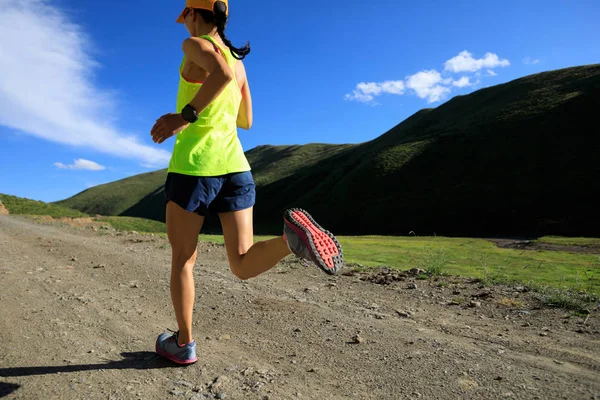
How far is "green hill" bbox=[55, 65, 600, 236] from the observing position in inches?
2163

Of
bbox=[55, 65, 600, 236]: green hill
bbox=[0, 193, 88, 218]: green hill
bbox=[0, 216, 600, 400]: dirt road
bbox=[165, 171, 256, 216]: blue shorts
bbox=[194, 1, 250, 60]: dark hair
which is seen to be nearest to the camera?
bbox=[0, 216, 600, 400]: dirt road

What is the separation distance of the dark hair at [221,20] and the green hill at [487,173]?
2201 inches

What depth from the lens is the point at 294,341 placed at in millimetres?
3551

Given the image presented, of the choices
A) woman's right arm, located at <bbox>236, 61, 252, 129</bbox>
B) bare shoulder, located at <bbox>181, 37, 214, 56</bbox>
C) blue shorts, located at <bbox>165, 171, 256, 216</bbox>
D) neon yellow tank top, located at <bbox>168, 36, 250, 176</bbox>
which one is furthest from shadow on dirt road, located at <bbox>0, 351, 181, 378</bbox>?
bare shoulder, located at <bbox>181, 37, 214, 56</bbox>

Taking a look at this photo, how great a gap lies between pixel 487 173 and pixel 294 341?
68920mm

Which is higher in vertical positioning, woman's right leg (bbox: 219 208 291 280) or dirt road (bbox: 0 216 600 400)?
woman's right leg (bbox: 219 208 291 280)

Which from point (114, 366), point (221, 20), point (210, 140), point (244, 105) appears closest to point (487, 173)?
point (244, 105)

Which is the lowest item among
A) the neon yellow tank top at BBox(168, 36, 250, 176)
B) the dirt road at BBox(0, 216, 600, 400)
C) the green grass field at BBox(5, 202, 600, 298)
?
the green grass field at BBox(5, 202, 600, 298)

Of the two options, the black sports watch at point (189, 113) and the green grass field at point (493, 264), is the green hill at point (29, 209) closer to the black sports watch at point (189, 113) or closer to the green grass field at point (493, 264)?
the green grass field at point (493, 264)

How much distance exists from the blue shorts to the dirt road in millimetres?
1168

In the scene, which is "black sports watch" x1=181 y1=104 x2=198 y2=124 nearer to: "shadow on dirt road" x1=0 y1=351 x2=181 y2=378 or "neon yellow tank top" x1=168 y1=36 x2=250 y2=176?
"neon yellow tank top" x1=168 y1=36 x2=250 y2=176

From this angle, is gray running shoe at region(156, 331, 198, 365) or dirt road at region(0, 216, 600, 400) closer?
dirt road at region(0, 216, 600, 400)

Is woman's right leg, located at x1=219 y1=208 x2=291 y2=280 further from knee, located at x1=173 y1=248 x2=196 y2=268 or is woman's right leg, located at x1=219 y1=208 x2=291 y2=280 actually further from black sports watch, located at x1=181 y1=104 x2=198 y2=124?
black sports watch, located at x1=181 y1=104 x2=198 y2=124

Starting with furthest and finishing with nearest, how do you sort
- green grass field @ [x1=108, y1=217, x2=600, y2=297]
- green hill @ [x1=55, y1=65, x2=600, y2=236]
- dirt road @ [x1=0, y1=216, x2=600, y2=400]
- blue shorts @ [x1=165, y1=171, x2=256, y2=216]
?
1. green hill @ [x1=55, y1=65, x2=600, y2=236]
2. green grass field @ [x1=108, y1=217, x2=600, y2=297]
3. blue shorts @ [x1=165, y1=171, x2=256, y2=216]
4. dirt road @ [x1=0, y1=216, x2=600, y2=400]
